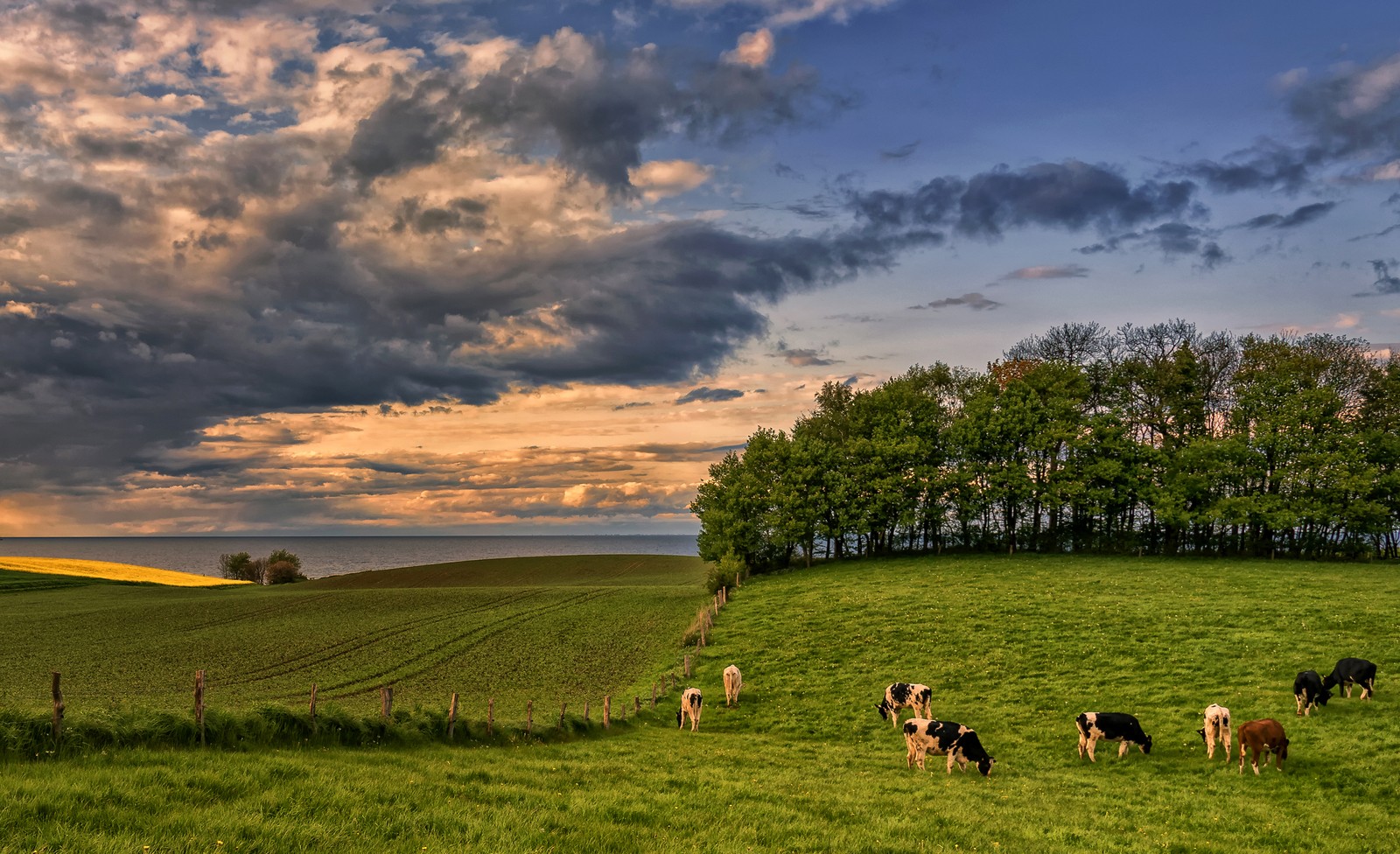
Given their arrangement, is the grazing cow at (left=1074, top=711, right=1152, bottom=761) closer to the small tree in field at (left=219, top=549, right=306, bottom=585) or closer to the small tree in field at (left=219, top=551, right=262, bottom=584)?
the small tree in field at (left=219, top=549, right=306, bottom=585)

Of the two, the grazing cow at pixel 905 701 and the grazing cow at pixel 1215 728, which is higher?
the grazing cow at pixel 1215 728

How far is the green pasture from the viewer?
1185cm

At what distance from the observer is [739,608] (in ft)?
173

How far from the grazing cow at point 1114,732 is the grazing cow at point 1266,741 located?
268 centimetres

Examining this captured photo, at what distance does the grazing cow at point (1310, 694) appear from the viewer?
2416cm

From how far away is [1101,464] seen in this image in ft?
226

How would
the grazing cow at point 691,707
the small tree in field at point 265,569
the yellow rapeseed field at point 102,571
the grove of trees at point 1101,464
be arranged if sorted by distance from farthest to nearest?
the small tree in field at point 265,569
the yellow rapeseed field at point 102,571
the grove of trees at point 1101,464
the grazing cow at point 691,707

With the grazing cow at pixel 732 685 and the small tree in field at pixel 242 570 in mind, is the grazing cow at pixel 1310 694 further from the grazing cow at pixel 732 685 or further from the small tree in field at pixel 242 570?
the small tree in field at pixel 242 570

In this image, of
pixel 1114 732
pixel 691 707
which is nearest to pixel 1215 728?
pixel 1114 732

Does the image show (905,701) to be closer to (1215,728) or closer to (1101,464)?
(1215,728)

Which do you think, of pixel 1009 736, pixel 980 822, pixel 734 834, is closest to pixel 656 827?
pixel 734 834

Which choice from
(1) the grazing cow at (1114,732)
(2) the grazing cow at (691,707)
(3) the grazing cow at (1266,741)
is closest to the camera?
(3) the grazing cow at (1266,741)

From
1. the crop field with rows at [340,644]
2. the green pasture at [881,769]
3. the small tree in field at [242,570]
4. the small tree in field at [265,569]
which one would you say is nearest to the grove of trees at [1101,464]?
the crop field with rows at [340,644]

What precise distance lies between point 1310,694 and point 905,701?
13.4 meters
